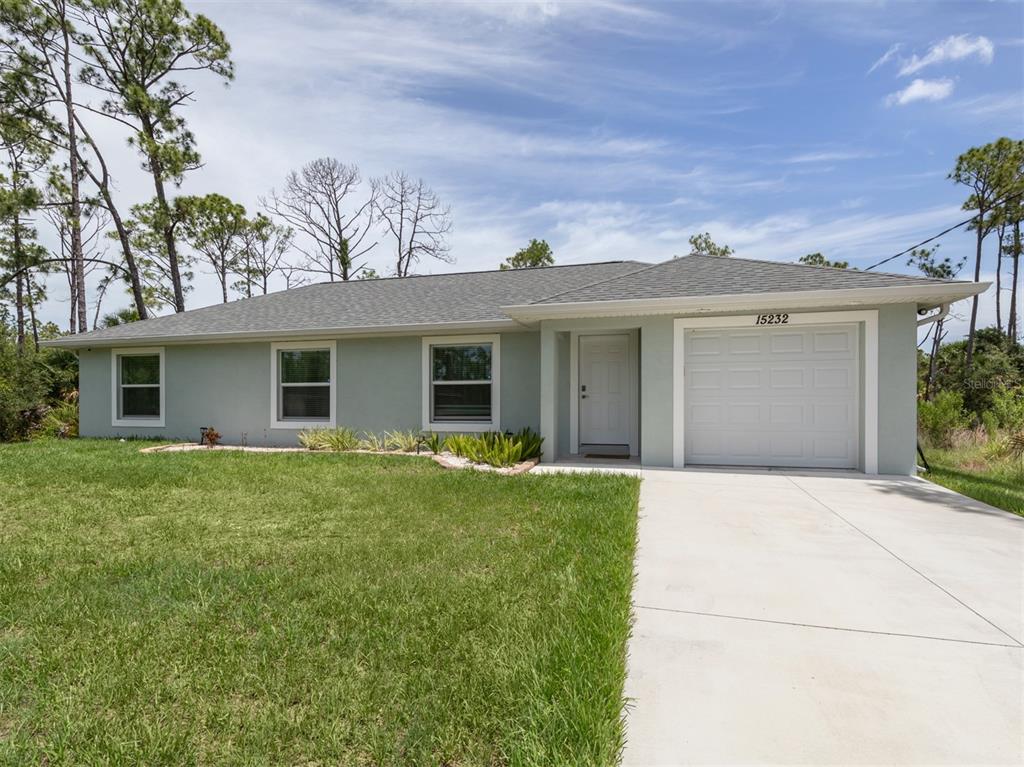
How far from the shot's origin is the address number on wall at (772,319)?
24.6ft

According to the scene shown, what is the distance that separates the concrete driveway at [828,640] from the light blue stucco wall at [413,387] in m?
2.84

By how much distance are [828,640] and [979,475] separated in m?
7.45

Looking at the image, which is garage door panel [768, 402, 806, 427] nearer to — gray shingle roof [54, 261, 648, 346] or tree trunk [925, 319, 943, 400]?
gray shingle roof [54, 261, 648, 346]

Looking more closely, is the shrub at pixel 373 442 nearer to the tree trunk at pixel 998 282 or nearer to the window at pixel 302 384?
the window at pixel 302 384

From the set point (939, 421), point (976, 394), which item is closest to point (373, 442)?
point (939, 421)

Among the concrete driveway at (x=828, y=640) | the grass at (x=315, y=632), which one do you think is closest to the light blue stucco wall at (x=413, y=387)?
the concrete driveway at (x=828, y=640)

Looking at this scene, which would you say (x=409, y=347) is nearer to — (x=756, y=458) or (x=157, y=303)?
(x=756, y=458)

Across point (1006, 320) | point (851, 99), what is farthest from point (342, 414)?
point (1006, 320)

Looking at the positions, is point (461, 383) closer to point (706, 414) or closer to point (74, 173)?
point (706, 414)

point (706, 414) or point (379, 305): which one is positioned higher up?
point (379, 305)

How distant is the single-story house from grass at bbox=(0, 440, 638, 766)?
369 centimetres

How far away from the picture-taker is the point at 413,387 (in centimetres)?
1009

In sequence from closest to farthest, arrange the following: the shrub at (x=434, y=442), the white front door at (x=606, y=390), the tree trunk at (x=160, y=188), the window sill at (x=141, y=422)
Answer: the shrub at (x=434, y=442) → the white front door at (x=606, y=390) → the window sill at (x=141, y=422) → the tree trunk at (x=160, y=188)

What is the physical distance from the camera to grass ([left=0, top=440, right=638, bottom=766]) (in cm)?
183
